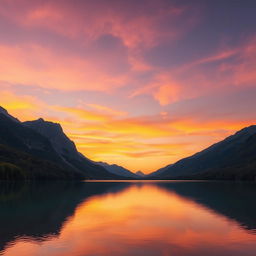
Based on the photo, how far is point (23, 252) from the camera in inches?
1288

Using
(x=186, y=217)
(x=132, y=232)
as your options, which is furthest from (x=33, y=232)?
(x=186, y=217)

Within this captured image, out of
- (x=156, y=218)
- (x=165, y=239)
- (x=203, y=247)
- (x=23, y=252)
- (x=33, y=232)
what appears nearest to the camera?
(x=23, y=252)

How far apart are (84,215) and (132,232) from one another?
2045 cm

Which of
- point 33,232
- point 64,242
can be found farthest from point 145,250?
point 33,232

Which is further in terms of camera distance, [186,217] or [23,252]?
[186,217]

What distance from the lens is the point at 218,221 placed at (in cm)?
5622

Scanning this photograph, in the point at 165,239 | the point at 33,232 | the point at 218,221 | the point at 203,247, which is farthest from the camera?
the point at 218,221

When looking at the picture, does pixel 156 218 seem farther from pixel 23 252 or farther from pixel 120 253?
pixel 23 252

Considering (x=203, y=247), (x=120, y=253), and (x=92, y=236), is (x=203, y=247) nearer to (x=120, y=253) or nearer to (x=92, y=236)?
(x=120, y=253)

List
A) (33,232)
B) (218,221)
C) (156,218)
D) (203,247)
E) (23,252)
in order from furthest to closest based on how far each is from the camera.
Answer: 1. (156,218)
2. (218,221)
3. (33,232)
4. (203,247)
5. (23,252)

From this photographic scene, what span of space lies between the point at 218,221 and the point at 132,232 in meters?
19.1

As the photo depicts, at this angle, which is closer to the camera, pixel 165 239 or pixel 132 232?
pixel 165 239

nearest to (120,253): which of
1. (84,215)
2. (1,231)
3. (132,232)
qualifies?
(132,232)

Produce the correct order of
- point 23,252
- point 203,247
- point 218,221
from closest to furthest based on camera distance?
point 23,252
point 203,247
point 218,221
